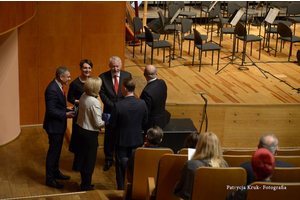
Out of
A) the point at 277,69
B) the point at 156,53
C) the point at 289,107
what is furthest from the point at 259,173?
the point at 156,53

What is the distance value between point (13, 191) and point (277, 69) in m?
5.68

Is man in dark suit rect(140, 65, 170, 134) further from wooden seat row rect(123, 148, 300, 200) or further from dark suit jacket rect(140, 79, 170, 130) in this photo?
wooden seat row rect(123, 148, 300, 200)

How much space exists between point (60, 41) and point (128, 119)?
8.84ft

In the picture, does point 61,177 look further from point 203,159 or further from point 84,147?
point 203,159

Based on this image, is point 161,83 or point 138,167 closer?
point 138,167

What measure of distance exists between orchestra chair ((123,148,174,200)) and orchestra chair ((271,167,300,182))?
0.82 m

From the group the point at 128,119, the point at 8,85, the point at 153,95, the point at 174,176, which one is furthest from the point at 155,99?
the point at 8,85

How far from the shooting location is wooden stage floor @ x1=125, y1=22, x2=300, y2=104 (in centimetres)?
617

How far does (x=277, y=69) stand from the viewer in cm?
788

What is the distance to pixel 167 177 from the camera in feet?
9.74

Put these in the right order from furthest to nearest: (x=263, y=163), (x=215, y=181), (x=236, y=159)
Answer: (x=236, y=159) < (x=215, y=181) < (x=263, y=163)

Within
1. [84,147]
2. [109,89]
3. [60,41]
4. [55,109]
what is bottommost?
[84,147]

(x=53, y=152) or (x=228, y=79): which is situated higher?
(x=228, y=79)

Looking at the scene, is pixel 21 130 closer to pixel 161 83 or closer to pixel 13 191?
pixel 13 191
